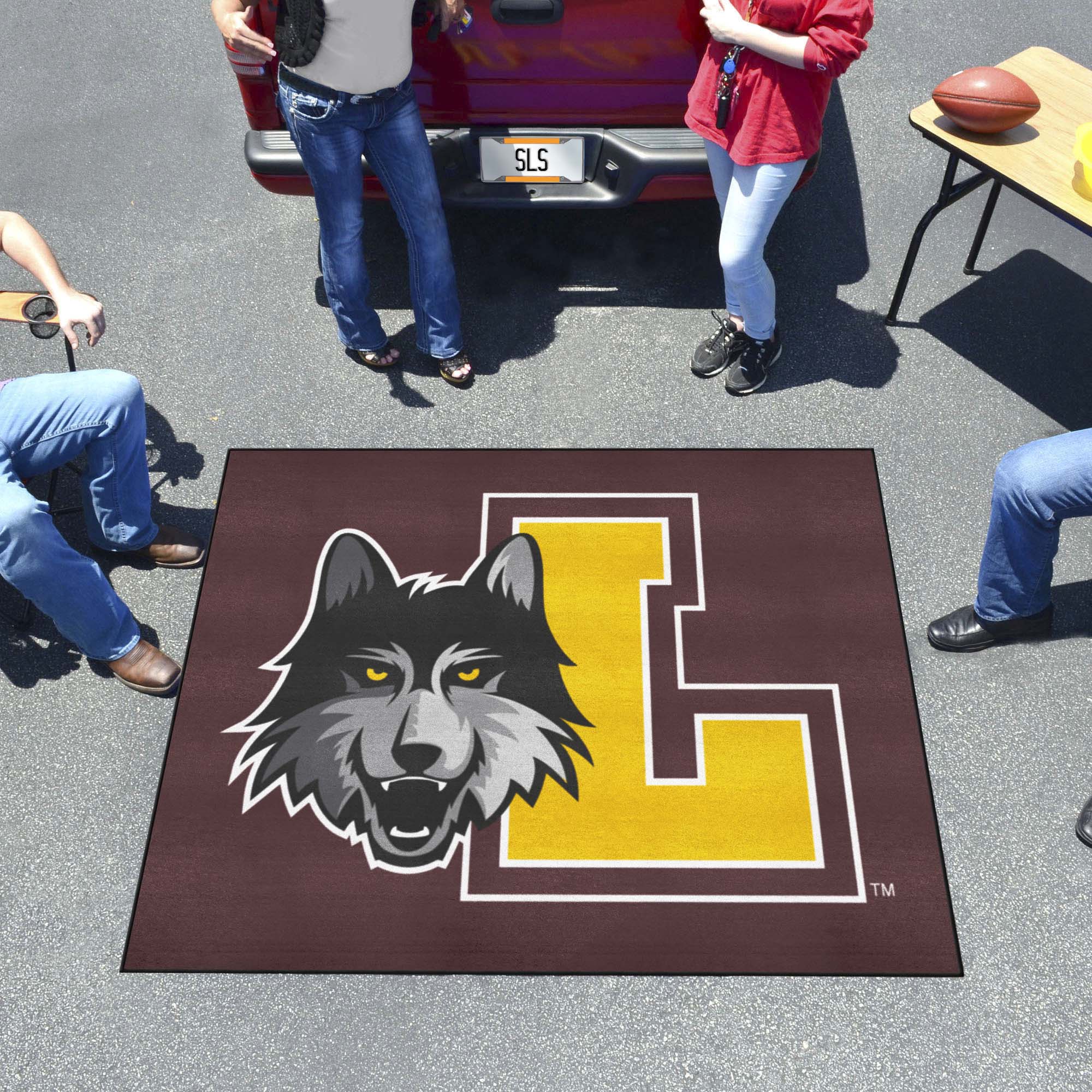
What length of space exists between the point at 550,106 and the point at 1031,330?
1.80 metres

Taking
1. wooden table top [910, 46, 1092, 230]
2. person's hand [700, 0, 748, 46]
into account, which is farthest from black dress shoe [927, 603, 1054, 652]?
person's hand [700, 0, 748, 46]

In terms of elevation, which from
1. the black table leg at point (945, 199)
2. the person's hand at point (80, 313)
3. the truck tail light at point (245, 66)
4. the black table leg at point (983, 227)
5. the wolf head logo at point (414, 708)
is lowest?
the wolf head logo at point (414, 708)

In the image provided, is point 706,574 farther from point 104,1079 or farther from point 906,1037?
point 104,1079

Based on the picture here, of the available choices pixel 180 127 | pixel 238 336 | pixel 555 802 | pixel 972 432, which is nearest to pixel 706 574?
pixel 555 802

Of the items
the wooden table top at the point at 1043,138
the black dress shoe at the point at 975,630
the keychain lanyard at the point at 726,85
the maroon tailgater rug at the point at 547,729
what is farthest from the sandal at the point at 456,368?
the black dress shoe at the point at 975,630

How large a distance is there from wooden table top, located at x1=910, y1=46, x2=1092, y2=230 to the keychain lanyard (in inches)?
23.9

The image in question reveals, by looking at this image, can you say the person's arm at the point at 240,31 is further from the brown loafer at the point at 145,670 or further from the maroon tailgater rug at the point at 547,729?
the brown loafer at the point at 145,670

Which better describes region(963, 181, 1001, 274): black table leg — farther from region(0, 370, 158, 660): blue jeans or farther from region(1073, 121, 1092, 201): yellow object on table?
region(0, 370, 158, 660): blue jeans

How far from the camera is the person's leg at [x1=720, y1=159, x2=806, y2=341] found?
9.91ft

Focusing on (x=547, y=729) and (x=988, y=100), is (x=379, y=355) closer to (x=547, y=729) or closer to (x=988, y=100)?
(x=547, y=729)

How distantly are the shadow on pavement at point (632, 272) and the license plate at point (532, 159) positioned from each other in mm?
459

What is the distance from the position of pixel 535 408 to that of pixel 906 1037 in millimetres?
2081

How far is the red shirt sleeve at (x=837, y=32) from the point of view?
2617 millimetres

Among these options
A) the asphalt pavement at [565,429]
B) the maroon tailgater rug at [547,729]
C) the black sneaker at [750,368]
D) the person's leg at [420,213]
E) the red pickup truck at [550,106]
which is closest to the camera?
the asphalt pavement at [565,429]
